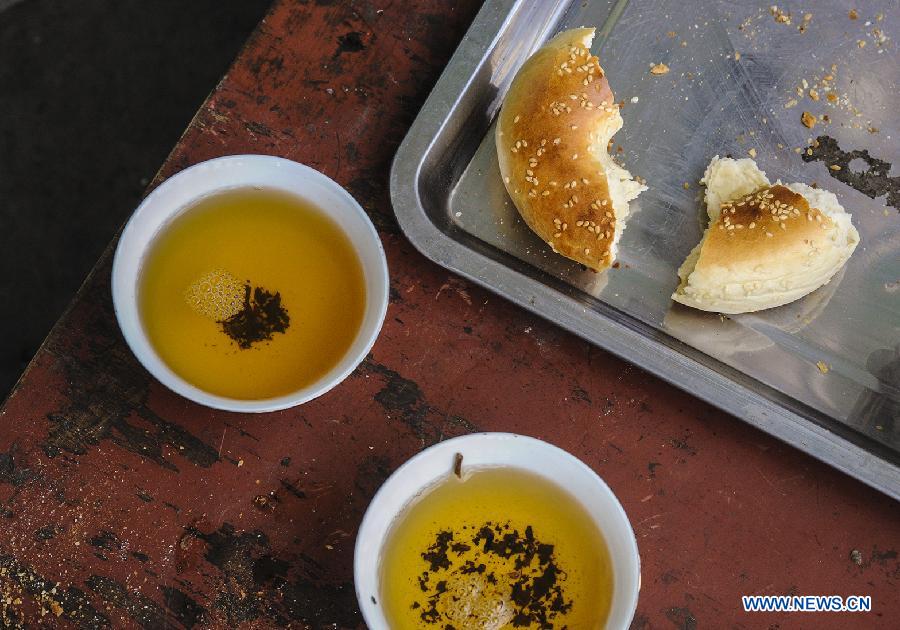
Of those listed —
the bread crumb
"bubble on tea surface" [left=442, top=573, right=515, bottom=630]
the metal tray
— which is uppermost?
the bread crumb

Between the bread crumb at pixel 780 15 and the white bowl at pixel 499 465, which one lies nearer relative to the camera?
the white bowl at pixel 499 465

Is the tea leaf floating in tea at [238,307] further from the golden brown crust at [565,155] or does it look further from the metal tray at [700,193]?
the golden brown crust at [565,155]

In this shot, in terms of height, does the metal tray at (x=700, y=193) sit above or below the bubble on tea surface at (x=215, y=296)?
above

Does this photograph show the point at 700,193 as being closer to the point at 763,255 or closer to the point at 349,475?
the point at 763,255

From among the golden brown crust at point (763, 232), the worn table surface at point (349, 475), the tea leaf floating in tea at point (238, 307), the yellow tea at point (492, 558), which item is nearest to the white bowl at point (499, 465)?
the yellow tea at point (492, 558)

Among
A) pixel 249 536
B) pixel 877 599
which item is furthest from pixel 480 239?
pixel 877 599

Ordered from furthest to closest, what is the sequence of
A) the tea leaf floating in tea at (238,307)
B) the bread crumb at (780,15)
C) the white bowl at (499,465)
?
1. the bread crumb at (780,15)
2. the tea leaf floating in tea at (238,307)
3. the white bowl at (499,465)

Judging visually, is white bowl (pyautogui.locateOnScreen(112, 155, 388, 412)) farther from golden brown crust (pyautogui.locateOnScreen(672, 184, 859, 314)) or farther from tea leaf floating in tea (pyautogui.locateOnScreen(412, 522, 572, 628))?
golden brown crust (pyautogui.locateOnScreen(672, 184, 859, 314))

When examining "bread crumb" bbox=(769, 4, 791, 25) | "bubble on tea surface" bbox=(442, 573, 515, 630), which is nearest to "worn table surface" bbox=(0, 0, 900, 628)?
"bubble on tea surface" bbox=(442, 573, 515, 630)
